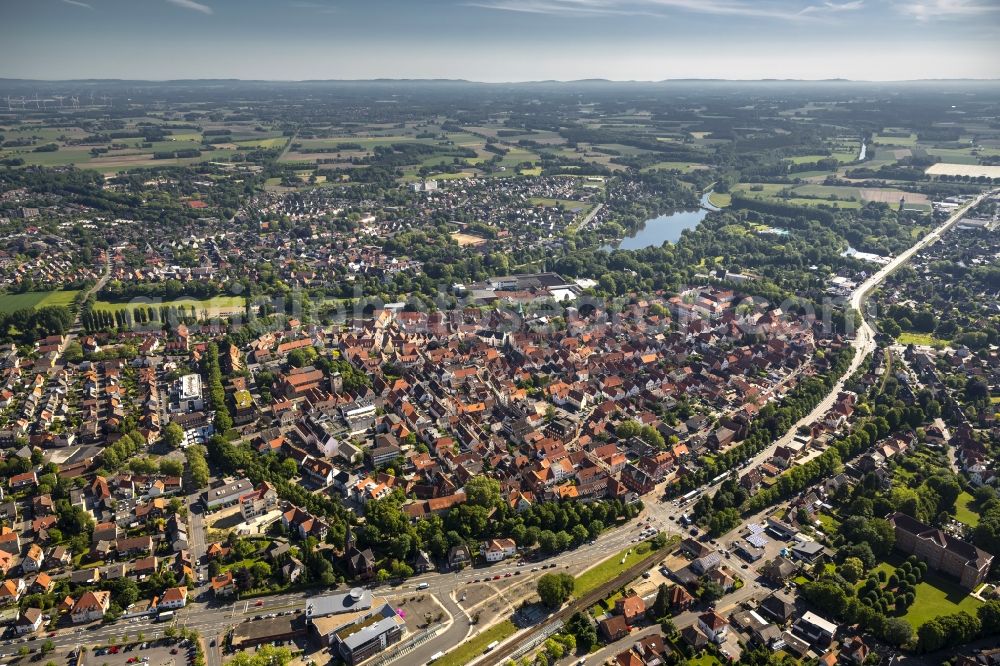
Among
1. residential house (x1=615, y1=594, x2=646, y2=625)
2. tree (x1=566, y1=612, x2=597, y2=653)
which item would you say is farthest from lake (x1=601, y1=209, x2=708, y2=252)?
tree (x1=566, y1=612, x2=597, y2=653)

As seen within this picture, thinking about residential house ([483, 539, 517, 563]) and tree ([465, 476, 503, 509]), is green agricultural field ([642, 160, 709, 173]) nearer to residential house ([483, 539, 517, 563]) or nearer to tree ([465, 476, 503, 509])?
tree ([465, 476, 503, 509])

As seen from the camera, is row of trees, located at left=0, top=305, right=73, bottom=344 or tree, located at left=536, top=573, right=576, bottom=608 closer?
→ tree, located at left=536, top=573, right=576, bottom=608

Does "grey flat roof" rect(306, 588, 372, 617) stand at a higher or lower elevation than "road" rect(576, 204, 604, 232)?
lower

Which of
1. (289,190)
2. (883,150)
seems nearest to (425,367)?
(289,190)

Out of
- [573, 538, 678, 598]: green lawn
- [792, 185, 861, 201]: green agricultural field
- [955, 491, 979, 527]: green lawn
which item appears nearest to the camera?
[573, 538, 678, 598]: green lawn

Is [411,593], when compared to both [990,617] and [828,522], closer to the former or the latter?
[828,522]

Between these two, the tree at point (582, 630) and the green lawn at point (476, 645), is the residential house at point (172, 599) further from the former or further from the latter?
the tree at point (582, 630)

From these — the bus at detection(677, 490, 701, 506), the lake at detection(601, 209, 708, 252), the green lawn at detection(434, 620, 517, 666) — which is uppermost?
the lake at detection(601, 209, 708, 252)

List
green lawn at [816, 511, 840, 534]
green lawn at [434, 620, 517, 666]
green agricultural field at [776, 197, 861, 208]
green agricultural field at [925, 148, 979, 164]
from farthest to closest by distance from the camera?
1. green agricultural field at [925, 148, 979, 164]
2. green agricultural field at [776, 197, 861, 208]
3. green lawn at [816, 511, 840, 534]
4. green lawn at [434, 620, 517, 666]
